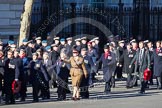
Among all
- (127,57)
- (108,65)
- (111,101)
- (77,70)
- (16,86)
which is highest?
(127,57)

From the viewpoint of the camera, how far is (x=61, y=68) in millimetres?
18328

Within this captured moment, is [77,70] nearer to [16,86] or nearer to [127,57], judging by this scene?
[16,86]

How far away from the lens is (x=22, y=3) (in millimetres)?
26906

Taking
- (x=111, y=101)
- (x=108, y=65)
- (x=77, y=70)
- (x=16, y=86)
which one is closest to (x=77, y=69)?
(x=77, y=70)

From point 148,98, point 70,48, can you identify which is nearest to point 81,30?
point 70,48

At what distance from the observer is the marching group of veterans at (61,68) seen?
17.5m

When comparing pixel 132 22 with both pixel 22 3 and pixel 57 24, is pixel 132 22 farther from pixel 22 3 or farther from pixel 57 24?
pixel 22 3

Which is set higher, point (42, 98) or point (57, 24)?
point (57, 24)

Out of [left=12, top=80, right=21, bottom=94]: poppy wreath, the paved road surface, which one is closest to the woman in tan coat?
the paved road surface

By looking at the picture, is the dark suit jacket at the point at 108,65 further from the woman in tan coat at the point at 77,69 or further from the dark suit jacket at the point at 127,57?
the woman in tan coat at the point at 77,69

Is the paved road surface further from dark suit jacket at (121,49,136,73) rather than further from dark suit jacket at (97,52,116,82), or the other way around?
dark suit jacket at (121,49,136,73)

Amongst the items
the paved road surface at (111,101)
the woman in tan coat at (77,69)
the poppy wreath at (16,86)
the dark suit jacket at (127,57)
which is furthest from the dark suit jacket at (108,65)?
the poppy wreath at (16,86)

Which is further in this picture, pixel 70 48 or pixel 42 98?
pixel 70 48

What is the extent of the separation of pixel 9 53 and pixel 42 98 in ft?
6.65
